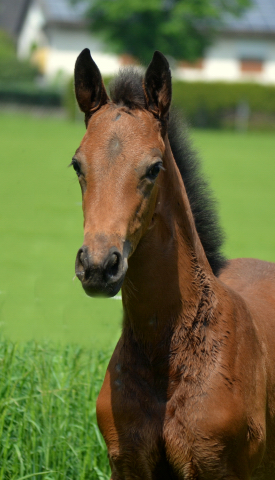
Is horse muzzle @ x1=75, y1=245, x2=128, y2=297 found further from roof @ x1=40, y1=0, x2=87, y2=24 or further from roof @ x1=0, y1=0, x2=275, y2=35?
roof @ x1=40, y1=0, x2=87, y2=24

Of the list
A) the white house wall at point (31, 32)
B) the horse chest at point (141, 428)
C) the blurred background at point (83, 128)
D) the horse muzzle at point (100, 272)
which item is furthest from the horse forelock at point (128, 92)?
the white house wall at point (31, 32)

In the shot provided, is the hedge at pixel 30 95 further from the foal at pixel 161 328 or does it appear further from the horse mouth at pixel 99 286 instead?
the horse mouth at pixel 99 286

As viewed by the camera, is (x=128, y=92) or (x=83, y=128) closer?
(x=128, y=92)

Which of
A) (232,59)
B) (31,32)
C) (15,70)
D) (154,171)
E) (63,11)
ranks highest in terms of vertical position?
(31,32)

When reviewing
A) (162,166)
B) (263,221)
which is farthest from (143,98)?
(263,221)

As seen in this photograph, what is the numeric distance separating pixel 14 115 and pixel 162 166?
3239cm

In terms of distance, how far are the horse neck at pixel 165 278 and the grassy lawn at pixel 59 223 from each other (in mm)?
680

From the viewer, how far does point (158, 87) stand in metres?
2.83

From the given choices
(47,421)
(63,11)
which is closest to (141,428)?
(47,421)

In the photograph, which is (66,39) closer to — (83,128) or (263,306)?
(83,128)

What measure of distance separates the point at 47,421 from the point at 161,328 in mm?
1261

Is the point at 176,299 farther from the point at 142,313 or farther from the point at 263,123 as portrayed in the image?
the point at 263,123

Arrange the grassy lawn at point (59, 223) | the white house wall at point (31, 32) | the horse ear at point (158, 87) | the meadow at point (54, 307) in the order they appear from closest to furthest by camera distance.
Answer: the horse ear at point (158, 87)
the meadow at point (54, 307)
the grassy lawn at point (59, 223)
the white house wall at point (31, 32)

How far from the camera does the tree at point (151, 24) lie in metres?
37.5
